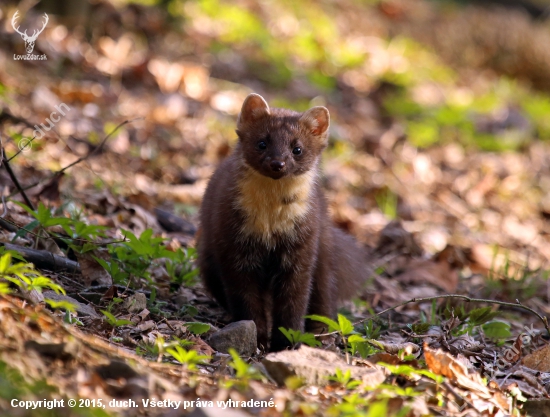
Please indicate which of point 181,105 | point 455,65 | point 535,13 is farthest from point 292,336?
point 535,13

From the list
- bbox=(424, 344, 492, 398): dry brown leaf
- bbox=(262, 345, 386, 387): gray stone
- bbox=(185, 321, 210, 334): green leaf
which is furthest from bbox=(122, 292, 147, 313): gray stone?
bbox=(424, 344, 492, 398): dry brown leaf

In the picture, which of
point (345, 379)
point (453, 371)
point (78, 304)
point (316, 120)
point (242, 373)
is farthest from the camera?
point (316, 120)

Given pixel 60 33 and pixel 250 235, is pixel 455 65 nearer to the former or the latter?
pixel 60 33

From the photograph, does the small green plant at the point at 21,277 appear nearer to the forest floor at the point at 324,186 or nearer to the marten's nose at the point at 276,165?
the forest floor at the point at 324,186

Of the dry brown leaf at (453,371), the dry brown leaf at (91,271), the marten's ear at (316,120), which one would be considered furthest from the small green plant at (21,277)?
the marten's ear at (316,120)

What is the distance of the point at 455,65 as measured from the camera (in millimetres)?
16750

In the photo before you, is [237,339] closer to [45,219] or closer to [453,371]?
[453,371]

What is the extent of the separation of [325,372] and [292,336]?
3.58ft

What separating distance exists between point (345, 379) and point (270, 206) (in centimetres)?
178

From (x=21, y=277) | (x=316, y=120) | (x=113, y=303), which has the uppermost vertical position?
(x=316, y=120)

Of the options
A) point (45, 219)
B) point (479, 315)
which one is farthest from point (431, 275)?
point (45, 219)

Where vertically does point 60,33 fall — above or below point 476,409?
above

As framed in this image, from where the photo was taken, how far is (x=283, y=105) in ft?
35.5

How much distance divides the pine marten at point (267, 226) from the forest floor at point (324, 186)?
318mm
